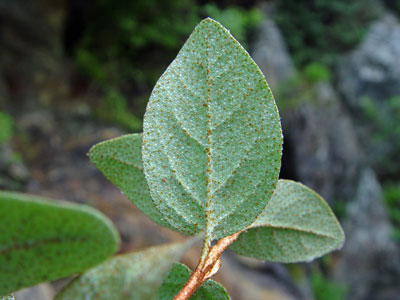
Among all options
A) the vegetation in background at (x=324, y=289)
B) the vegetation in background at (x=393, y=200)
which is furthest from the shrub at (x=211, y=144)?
the vegetation in background at (x=393, y=200)

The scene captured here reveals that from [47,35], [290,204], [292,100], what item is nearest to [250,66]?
[290,204]

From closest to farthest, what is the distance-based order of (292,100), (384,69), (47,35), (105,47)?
(47,35) → (105,47) → (292,100) → (384,69)

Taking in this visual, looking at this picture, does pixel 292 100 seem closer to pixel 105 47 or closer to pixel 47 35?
pixel 105 47

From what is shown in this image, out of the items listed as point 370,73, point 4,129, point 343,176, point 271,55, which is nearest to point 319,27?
point 370,73

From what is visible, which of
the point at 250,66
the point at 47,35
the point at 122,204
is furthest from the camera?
the point at 47,35

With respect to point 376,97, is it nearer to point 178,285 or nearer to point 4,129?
point 4,129

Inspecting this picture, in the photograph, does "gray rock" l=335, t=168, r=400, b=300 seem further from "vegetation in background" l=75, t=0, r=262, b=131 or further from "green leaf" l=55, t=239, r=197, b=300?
"green leaf" l=55, t=239, r=197, b=300
